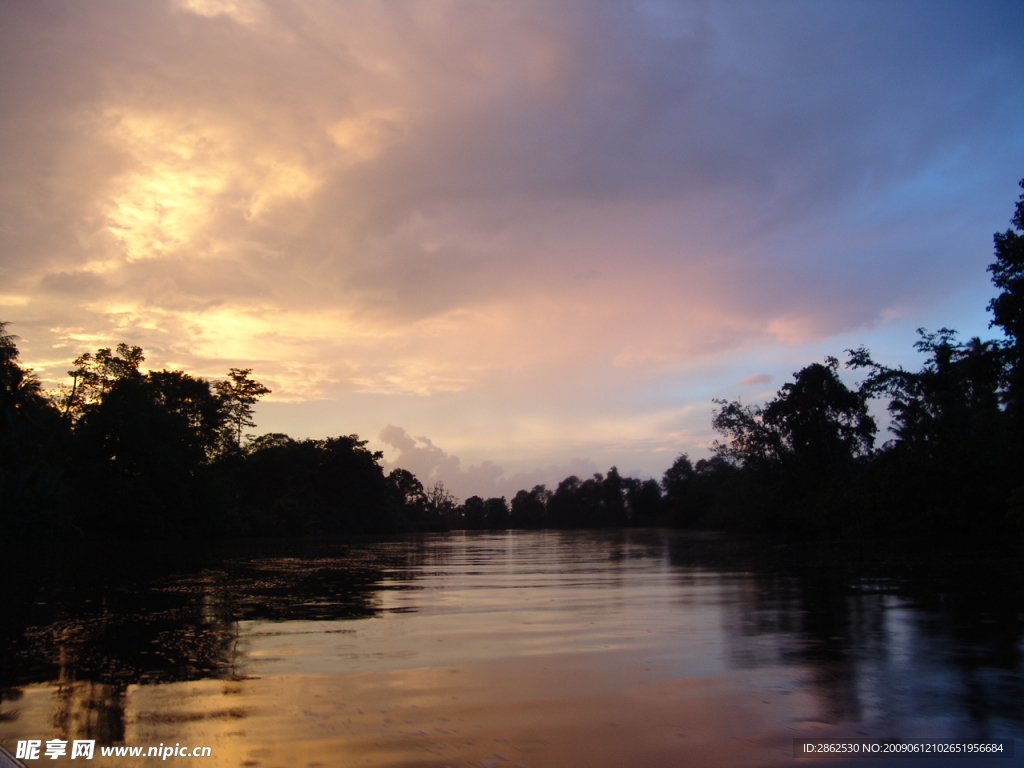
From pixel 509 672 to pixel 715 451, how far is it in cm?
5665

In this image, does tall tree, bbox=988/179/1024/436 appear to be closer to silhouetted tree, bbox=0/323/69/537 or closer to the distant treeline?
the distant treeline

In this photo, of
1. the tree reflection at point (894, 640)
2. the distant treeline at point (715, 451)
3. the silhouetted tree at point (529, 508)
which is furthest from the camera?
the silhouetted tree at point (529, 508)

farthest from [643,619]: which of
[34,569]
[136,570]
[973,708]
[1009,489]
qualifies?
[1009,489]

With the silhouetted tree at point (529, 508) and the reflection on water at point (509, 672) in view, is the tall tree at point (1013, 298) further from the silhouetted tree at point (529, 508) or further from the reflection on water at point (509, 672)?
the silhouetted tree at point (529, 508)

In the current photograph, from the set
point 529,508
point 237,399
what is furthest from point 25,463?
point 529,508

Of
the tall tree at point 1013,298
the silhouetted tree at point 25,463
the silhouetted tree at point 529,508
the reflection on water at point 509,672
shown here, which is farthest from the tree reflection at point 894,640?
the silhouetted tree at point 529,508

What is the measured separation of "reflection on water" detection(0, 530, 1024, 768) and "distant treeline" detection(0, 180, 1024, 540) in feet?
61.2

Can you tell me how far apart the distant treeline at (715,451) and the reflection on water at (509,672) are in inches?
734

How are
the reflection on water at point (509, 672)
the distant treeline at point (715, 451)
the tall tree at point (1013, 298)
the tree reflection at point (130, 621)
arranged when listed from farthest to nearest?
the distant treeline at point (715, 451) < the tall tree at point (1013, 298) < the tree reflection at point (130, 621) < the reflection on water at point (509, 672)

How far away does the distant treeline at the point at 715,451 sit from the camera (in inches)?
1240

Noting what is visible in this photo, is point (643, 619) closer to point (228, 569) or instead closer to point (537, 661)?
point (537, 661)

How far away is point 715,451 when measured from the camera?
59562 mm

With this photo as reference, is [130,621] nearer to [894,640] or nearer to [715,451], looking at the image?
[894,640]

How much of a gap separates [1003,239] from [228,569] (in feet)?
93.7
